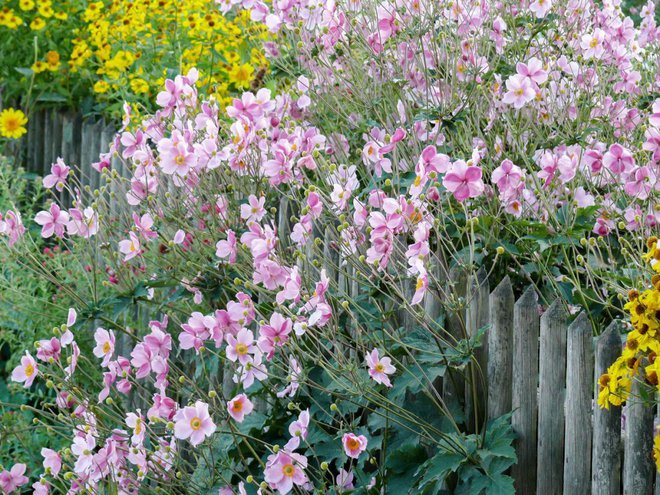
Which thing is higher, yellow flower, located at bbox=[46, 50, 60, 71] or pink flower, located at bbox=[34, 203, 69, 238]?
yellow flower, located at bbox=[46, 50, 60, 71]

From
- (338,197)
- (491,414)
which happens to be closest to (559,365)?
(491,414)

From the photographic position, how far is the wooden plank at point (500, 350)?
2498 millimetres

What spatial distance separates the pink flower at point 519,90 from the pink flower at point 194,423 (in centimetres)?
116

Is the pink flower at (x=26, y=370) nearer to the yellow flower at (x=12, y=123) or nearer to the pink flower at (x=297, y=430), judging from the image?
the pink flower at (x=297, y=430)

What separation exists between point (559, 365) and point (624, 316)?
317 mm

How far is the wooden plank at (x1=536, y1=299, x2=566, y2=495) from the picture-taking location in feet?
7.73

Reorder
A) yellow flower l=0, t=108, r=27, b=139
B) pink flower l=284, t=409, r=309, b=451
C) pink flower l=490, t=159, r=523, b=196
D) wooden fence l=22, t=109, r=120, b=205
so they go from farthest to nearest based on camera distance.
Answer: yellow flower l=0, t=108, r=27, b=139
wooden fence l=22, t=109, r=120, b=205
pink flower l=490, t=159, r=523, b=196
pink flower l=284, t=409, r=309, b=451

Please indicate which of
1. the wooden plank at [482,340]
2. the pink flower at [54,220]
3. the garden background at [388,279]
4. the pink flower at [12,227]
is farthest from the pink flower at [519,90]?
the pink flower at [12,227]

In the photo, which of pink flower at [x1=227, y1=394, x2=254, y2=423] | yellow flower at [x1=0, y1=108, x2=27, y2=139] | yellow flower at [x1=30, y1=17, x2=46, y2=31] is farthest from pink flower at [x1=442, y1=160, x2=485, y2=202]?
yellow flower at [x1=30, y1=17, x2=46, y2=31]

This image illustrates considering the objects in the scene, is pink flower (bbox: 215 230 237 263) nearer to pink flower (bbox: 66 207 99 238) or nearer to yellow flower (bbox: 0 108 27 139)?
pink flower (bbox: 66 207 99 238)

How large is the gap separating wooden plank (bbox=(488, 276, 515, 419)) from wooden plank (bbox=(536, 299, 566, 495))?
127 mm

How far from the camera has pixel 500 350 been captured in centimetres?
253

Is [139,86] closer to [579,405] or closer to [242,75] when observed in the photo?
[242,75]

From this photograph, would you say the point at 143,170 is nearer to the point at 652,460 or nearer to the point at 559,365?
the point at 559,365
